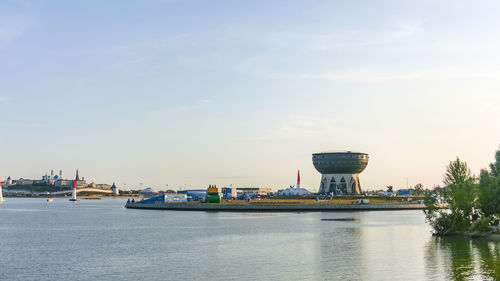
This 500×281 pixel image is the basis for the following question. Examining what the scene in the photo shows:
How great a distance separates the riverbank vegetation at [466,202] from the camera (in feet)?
235

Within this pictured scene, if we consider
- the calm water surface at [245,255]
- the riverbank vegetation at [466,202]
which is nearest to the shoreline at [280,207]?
the calm water surface at [245,255]

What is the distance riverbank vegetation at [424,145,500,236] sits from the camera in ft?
235

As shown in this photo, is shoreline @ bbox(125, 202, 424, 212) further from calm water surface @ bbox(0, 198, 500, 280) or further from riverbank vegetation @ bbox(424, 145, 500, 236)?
riverbank vegetation @ bbox(424, 145, 500, 236)

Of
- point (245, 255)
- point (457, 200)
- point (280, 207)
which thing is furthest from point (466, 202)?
point (280, 207)

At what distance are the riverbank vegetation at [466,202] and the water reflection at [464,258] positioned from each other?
304cm

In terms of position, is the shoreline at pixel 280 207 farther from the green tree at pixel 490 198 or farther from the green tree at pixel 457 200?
the green tree at pixel 490 198

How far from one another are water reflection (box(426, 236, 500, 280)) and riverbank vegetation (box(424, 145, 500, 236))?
3038 mm

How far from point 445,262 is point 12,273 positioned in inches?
1634

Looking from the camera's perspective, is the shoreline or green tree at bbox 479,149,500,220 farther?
the shoreline

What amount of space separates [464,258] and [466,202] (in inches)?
773

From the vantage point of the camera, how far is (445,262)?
5294 cm

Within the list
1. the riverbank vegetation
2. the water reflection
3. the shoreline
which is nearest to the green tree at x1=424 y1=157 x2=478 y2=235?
the riverbank vegetation

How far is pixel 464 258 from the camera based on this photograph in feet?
181

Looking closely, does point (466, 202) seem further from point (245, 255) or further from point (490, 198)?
point (245, 255)
